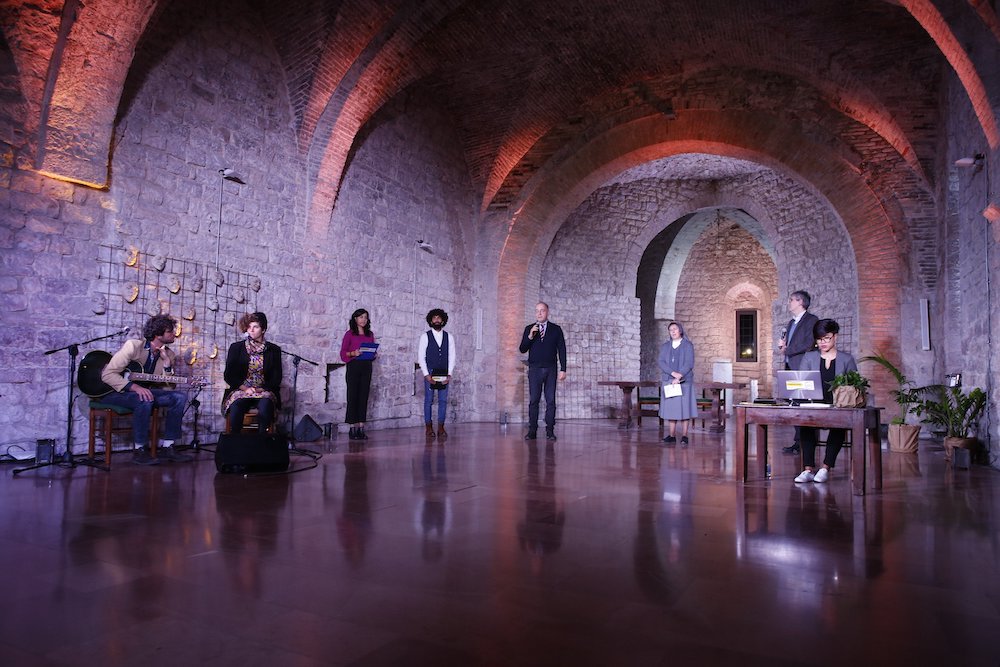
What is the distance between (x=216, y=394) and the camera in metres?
7.65

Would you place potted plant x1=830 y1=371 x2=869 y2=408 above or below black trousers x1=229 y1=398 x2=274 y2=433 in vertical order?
above

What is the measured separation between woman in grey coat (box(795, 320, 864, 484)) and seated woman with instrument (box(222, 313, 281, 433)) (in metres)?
4.43

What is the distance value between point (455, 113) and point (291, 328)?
18.0 feet

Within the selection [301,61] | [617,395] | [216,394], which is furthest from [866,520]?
[617,395]

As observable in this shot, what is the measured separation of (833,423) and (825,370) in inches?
38.2

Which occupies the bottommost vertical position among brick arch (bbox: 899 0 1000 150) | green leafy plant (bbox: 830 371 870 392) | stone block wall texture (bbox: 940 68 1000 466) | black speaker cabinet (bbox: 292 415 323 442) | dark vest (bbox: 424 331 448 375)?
black speaker cabinet (bbox: 292 415 323 442)

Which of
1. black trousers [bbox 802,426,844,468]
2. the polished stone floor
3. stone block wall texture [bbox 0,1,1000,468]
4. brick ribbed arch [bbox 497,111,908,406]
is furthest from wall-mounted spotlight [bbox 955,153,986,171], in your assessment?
the polished stone floor

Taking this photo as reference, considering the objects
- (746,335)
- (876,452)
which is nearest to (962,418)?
(876,452)

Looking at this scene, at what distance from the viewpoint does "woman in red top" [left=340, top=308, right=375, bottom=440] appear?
8469mm

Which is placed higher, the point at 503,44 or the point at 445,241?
the point at 503,44

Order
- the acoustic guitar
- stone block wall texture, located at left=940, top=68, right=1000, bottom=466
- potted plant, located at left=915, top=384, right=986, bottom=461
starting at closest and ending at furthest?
the acoustic guitar
stone block wall texture, located at left=940, top=68, right=1000, bottom=466
potted plant, located at left=915, top=384, right=986, bottom=461

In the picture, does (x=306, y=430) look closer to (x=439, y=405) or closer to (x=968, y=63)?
(x=439, y=405)

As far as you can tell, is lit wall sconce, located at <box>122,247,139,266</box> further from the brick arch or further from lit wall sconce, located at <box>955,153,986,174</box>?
lit wall sconce, located at <box>955,153,986,174</box>

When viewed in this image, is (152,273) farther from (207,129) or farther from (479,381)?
(479,381)
